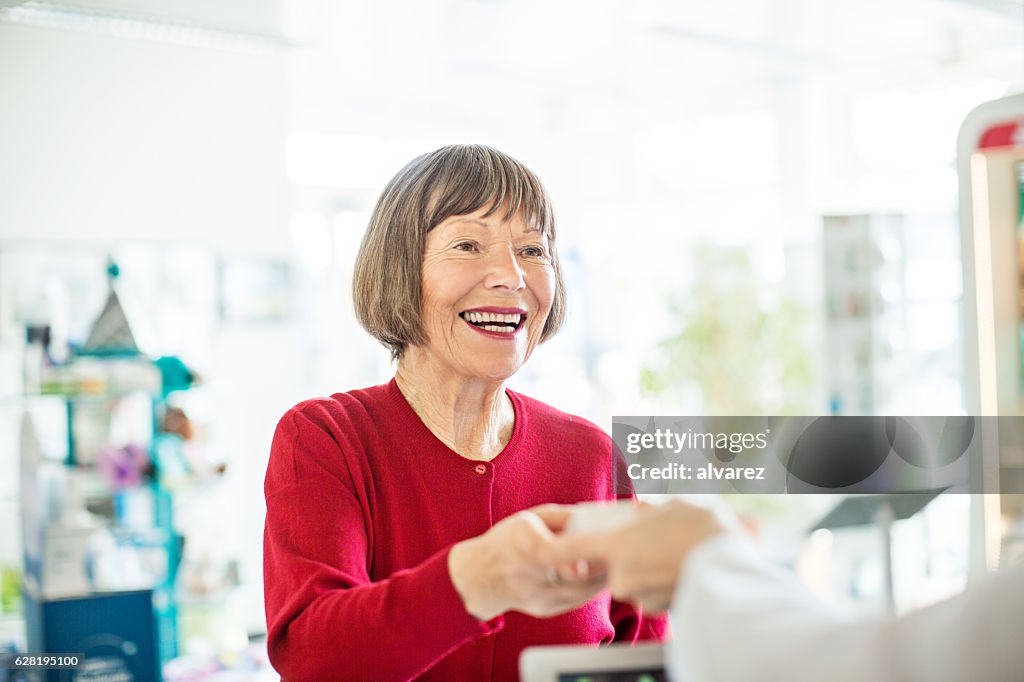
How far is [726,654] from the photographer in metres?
0.65

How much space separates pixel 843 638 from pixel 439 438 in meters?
0.84

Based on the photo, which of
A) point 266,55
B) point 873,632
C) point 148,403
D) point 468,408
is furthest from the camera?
point 266,55

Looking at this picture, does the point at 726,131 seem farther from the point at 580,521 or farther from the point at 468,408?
the point at 580,521

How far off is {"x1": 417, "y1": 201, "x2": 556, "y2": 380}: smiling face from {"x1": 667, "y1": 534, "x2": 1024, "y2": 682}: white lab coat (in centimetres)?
75

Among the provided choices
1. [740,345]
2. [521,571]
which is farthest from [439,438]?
[740,345]

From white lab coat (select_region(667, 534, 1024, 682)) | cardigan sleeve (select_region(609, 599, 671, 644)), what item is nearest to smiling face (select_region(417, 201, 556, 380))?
cardigan sleeve (select_region(609, 599, 671, 644))

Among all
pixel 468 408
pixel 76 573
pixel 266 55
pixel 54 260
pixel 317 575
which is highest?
pixel 266 55

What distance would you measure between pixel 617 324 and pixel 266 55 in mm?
4039

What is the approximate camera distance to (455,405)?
4.67 ft

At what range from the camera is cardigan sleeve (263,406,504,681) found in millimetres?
1005

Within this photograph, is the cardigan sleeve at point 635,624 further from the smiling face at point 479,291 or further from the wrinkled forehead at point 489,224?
the wrinkled forehead at point 489,224

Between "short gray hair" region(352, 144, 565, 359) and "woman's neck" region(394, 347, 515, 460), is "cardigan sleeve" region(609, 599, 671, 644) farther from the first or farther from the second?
"short gray hair" region(352, 144, 565, 359)

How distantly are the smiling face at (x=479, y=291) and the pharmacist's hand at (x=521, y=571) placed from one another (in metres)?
0.45

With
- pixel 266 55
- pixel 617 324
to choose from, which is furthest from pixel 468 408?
pixel 617 324
